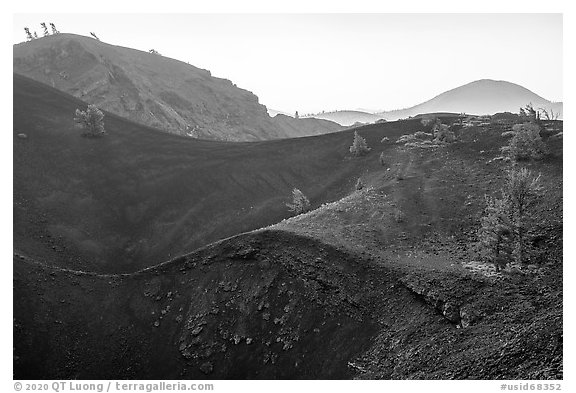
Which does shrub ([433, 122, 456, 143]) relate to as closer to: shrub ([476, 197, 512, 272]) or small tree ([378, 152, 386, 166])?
small tree ([378, 152, 386, 166])

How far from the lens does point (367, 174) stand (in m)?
42.7

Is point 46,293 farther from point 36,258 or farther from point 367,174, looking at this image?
point 367,174

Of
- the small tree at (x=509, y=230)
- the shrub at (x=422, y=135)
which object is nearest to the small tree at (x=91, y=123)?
the shrub at (x=422, y=135)

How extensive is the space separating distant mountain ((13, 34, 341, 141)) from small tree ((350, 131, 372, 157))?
5326 centimetres

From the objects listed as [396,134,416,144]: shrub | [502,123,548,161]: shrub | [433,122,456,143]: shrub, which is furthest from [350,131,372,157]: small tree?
[502,123,548,161]: shrub

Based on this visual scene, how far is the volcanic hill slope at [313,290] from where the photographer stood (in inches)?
709

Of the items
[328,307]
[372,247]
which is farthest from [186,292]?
[372,247]

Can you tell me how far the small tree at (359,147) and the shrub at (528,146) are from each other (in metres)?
17.1

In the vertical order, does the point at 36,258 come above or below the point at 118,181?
below

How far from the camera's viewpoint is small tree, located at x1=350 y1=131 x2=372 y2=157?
48406 millimetres

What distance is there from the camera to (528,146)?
32.9 metres

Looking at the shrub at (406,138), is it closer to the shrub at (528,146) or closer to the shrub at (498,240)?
the shrub at (528,146)

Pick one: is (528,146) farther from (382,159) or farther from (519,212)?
(382,159)

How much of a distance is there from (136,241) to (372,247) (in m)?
24.2
